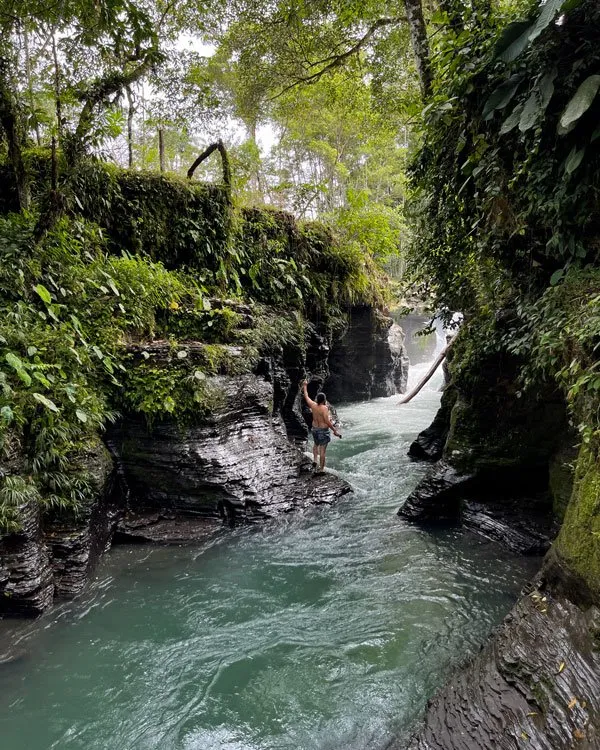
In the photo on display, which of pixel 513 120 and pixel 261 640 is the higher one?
pixel 513 120

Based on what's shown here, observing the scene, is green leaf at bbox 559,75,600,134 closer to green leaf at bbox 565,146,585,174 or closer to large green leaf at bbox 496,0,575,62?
green leaf at bbox 565,146,585,174

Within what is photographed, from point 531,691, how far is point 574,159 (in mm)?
3797

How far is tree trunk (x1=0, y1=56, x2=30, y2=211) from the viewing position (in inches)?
247

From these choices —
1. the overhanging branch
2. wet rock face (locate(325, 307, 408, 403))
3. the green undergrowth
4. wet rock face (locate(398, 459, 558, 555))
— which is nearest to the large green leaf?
wet rock face (locate(398, 459, 558, 555))

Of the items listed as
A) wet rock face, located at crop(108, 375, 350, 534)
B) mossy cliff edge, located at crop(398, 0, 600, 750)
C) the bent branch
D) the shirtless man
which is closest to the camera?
mossy cliff edge, located at crop(398, 0, 600, 750)

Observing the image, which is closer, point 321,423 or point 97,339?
point 97,339

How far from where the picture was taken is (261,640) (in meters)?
4.27

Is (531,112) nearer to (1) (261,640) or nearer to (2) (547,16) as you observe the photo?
(2) (547,16)

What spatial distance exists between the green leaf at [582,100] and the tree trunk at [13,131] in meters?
→ 7.24

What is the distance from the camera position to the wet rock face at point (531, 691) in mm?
2514

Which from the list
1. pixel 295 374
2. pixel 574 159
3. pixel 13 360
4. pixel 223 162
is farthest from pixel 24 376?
pixel 223 162

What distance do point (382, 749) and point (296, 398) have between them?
8.28 metres

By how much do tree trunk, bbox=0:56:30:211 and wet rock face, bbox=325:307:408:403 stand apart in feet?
34.3

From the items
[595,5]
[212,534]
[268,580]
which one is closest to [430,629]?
[268,580]
